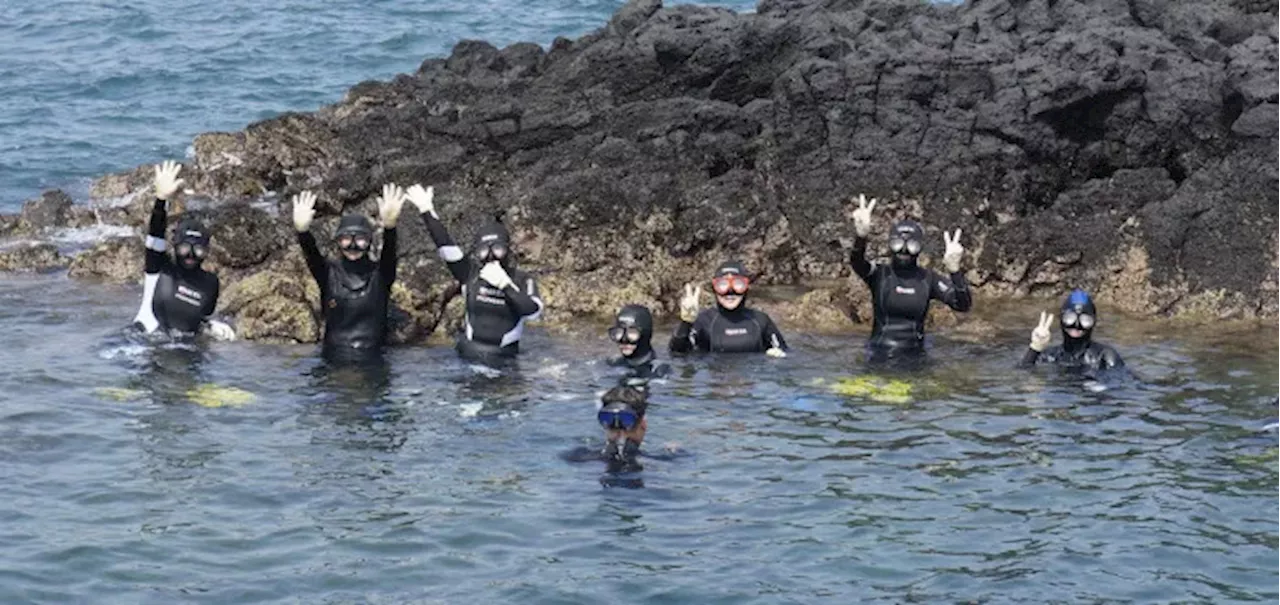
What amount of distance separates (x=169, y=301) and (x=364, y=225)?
2.42 metres

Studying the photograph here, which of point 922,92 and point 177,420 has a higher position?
point 922,92

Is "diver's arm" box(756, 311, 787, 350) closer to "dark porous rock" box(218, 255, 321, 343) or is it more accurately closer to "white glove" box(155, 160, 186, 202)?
"dark porous rock" box(218, 255, 321, 343)

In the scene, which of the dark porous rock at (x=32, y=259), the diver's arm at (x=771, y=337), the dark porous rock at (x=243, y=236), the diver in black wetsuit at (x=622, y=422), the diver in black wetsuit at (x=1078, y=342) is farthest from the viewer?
the dark porous rock at (x=32, y=259)

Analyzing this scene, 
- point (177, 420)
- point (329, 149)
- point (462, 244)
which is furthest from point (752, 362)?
point (329, 149)

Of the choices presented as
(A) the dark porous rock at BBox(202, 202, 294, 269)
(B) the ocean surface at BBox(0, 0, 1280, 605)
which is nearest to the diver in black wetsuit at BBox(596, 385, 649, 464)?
(B) the ocean surface at BBox(0, 0, 1280, 605)

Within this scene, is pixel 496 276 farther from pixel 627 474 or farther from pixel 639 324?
pixel 627 474

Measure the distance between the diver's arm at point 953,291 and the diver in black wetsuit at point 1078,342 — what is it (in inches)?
40.8

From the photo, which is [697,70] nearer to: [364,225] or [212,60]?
[364,225]

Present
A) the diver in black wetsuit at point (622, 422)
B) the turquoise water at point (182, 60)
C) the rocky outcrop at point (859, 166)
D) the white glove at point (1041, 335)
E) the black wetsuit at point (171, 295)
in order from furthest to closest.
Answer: the turquoise water at point (182, 60), the rocky outcrop at point (859, 166), the black wetsuit at point (171, 295), the white glove at point (1041, 335), the diver in black wetsuit at point (622, 422)

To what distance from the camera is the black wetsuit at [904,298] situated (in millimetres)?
20797

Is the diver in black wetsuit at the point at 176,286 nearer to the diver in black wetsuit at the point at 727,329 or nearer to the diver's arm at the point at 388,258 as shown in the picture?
the diver's arm at the point at 388,258

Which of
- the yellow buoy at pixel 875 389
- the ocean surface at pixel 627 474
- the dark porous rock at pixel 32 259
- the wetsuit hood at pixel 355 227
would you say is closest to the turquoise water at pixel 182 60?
the dark porous rock at pixel 32 259

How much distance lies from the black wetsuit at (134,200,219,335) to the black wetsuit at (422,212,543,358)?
2.63 m

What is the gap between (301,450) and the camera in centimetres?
1734
